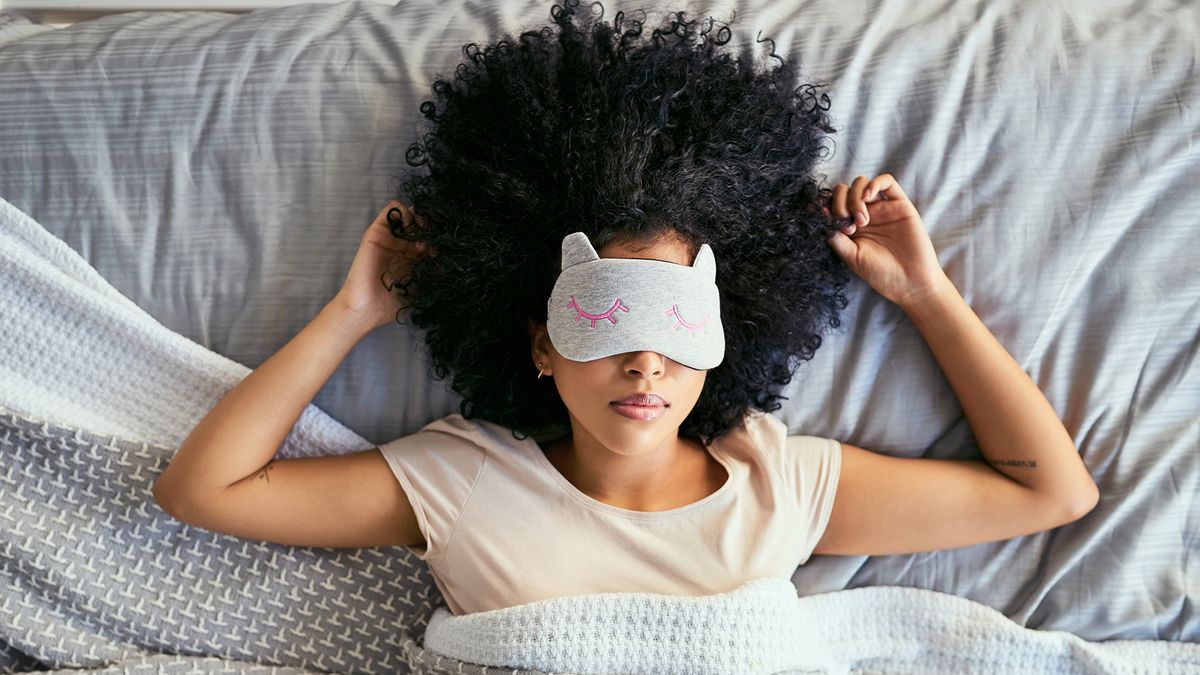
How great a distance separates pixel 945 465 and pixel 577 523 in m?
0.47

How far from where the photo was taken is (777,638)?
3.65ft

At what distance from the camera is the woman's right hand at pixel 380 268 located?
1.18 meters

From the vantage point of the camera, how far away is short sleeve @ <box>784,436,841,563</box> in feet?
3.96

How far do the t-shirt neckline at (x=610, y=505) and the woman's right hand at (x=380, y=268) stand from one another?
248 millimetres

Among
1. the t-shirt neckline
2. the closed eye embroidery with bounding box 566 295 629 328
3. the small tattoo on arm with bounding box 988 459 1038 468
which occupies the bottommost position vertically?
the t-shirt neckline

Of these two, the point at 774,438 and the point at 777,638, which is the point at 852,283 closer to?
the point at 774,438

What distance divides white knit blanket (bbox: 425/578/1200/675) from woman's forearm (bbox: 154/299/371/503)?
307 mm

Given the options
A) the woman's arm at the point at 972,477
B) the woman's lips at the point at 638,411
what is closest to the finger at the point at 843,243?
the woman's arm at the point at 972,477

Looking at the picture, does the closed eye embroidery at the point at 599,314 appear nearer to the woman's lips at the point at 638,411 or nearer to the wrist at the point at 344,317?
the woman's lips at the point at 638,411

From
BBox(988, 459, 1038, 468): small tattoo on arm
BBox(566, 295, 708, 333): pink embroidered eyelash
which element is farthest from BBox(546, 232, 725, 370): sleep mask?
BBox(988, 459, 1038, 468): small tattoo on arm

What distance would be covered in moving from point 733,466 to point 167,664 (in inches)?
29.3

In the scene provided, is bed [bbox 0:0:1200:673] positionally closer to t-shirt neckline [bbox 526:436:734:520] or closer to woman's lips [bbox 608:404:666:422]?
t-shirt neckline [bbox 526:436:734:520]

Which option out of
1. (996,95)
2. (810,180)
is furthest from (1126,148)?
(810,180)

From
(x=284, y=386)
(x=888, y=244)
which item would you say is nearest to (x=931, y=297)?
(x=888, y=244)
